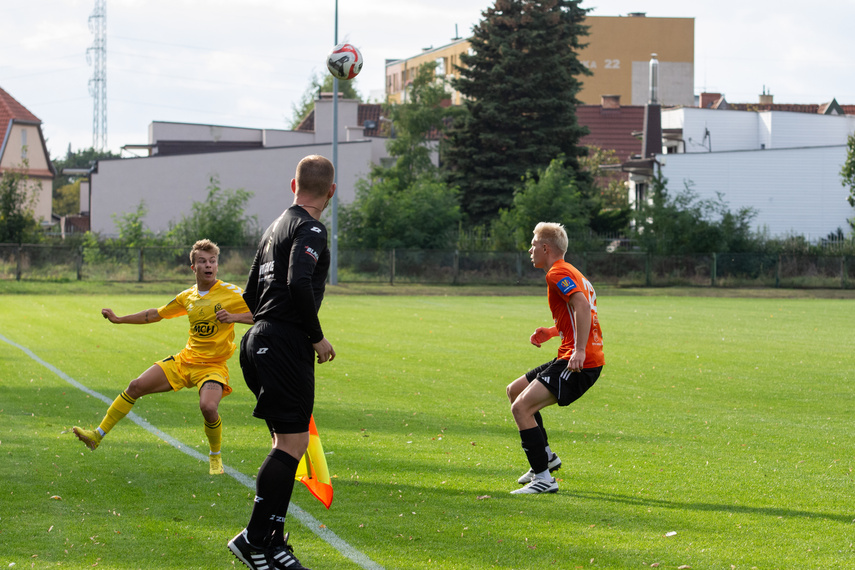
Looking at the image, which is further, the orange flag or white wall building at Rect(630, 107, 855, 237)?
white wall building at Rect(630, 107, 855, 237)

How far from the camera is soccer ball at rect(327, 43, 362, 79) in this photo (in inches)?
719

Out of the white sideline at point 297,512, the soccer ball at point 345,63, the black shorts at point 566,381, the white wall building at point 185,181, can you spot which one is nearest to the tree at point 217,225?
the white wall building at point 185,181

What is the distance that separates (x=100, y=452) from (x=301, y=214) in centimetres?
398

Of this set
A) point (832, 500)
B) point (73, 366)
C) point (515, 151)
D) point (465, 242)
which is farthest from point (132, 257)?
point (832, 500)

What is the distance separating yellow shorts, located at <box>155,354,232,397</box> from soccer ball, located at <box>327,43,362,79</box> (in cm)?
1184

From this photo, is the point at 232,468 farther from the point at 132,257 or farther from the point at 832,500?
the point at 132,257

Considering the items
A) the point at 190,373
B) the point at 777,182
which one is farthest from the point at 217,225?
the point at 190,373

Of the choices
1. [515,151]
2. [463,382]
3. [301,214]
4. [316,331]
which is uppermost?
[515,151]

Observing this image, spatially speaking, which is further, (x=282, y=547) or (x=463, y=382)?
(x=463, y=382)

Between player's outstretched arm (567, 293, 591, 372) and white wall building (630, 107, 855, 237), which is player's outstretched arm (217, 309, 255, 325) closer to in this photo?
player's outstretched arm (567, 293, 591, 372)

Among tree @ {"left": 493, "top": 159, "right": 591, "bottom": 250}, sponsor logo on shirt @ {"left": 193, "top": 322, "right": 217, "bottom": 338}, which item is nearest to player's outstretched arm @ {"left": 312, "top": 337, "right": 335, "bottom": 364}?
sponsor logo on shirt @ {"left": 193, "top": 322, "right": 217, "bottom": 338}

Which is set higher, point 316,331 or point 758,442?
point 316,331

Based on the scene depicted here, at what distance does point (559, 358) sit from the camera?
6656mm

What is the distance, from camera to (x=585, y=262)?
140 ft
